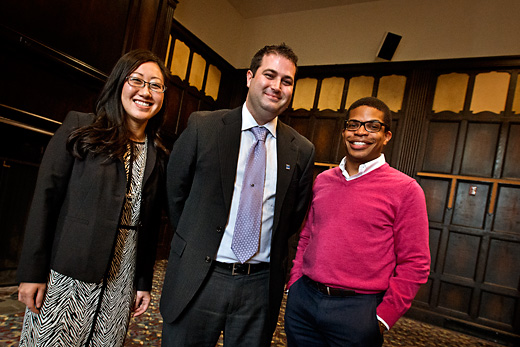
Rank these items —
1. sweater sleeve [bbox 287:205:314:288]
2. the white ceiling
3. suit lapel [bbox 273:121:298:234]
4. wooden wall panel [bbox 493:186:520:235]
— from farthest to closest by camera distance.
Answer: the white ceiling, wooden wall panel [bbox 493:186:520:235], sweater sleeve [bbox 287:205:314:288], suit lapel [bbox 273:121:298:234]

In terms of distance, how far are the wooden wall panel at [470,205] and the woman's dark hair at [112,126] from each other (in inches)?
169

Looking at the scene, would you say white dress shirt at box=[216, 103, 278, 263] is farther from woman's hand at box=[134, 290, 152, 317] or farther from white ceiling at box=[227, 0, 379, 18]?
white ceiling at box=[227, 0, 379, 18]

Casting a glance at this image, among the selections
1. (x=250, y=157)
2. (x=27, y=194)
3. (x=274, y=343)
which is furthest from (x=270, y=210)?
(x=27, y=194)

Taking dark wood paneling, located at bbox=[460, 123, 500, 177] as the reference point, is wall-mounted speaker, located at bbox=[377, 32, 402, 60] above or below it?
above

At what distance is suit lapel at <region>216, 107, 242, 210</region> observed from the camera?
134cm

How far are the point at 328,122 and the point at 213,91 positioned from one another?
81.0 inches

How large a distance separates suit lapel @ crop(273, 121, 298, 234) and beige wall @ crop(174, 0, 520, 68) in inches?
167

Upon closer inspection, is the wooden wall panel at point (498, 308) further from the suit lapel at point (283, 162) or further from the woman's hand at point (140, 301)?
the woman's hand at point (140, 301)

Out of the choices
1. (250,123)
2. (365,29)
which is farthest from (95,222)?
(365,29)

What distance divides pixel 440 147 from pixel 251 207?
13.8 ft

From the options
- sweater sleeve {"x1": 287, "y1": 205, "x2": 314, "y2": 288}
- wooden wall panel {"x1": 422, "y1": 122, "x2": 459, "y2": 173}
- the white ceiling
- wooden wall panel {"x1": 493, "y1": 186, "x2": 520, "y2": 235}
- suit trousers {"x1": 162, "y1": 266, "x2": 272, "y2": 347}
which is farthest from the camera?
the white ceiling

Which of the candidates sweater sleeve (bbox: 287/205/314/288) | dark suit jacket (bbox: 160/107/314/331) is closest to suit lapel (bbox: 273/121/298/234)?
dark suit jacket (bbox: 160/107/314/331)

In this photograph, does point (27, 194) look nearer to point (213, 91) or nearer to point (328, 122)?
point (213, 91)

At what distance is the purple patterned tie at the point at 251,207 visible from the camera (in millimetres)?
1301
